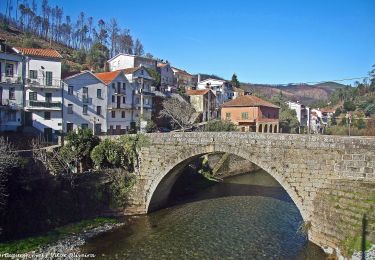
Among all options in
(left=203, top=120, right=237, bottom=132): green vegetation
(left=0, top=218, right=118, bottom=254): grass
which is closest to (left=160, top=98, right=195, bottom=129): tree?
(left=203, top=120, right=237, bottom=132): green vegetation

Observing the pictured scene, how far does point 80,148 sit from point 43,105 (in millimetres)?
14292

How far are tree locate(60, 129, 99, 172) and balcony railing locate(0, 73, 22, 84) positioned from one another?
1385 centimetres

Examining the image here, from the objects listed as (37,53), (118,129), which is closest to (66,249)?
(37,53)

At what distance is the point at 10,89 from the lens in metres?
35.6

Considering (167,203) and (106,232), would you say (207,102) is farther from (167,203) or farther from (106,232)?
(106,232)

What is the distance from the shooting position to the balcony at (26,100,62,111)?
36688 millimetres

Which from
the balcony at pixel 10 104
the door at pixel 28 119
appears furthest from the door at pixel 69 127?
the balcony at pixel 10 104

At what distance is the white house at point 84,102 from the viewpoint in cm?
4012

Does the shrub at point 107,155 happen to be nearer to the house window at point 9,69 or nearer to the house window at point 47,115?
the house window at point 47,115

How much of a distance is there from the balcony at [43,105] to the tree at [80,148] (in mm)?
13056

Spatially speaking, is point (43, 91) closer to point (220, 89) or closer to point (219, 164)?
point (219, 164)

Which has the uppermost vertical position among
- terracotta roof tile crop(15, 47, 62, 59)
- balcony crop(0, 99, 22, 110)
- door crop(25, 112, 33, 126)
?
terracotta roof tile crop(15, 47, 62, 59)

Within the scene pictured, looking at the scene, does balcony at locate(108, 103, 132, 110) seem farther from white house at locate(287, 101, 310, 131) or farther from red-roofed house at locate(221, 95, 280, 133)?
white house at locate(287, 101, 310, 131)

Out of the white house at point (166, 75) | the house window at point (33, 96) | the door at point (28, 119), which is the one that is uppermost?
the white house at point (166, 75)
